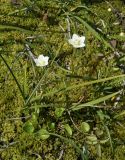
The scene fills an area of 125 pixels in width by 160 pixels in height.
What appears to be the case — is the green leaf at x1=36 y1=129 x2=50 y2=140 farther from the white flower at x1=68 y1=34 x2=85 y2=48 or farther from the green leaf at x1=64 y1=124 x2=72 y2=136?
A: the white flower at x1=68 y1=34 x2=85 y2=48

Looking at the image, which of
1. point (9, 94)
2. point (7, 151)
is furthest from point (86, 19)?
point (7, 151)

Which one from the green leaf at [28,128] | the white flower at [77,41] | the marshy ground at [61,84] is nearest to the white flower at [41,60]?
the marshy ground at [61,84]

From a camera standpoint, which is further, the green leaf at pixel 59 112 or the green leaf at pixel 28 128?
the green leaf at pixel 59 112

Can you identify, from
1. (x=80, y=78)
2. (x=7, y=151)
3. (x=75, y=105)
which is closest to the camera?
(x=7, y=151)

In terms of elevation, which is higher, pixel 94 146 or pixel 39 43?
pixel 39 43

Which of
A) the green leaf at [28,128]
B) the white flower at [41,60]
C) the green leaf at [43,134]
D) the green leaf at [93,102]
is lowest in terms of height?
the green leaf at [43,134]

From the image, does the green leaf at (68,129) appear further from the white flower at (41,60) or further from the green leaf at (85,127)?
the white flower at (41,60)

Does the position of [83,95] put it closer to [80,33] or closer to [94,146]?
[94,146]
